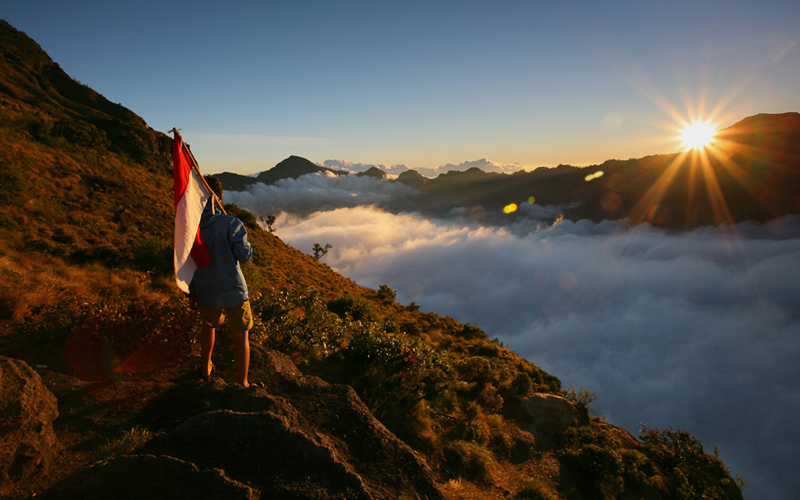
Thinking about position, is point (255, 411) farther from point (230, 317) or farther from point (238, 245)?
point (238, 245)

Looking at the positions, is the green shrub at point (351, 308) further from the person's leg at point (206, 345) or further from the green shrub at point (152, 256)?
the person's leg at point (206, 345)

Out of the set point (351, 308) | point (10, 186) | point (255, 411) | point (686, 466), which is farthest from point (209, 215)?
point (10, 186)

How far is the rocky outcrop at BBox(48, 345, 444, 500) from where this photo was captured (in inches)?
83.3

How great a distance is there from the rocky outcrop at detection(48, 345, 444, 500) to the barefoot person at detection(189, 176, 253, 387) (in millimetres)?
663

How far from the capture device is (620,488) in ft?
22.1

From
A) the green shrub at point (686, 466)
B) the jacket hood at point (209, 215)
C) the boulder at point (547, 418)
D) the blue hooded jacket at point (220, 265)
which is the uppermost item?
the jacket hood at point (209, 215)

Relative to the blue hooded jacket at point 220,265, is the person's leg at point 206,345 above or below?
below

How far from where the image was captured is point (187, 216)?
3693 mm

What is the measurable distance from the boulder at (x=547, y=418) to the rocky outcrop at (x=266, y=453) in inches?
232

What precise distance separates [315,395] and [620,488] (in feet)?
22.0

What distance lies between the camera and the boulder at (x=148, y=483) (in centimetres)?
201

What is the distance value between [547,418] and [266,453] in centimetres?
832

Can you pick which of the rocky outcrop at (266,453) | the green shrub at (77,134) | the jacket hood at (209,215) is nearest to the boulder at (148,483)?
the rocky outcrop at (266,453)

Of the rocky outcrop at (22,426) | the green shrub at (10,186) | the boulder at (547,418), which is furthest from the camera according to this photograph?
the green shrub at (10,186)
